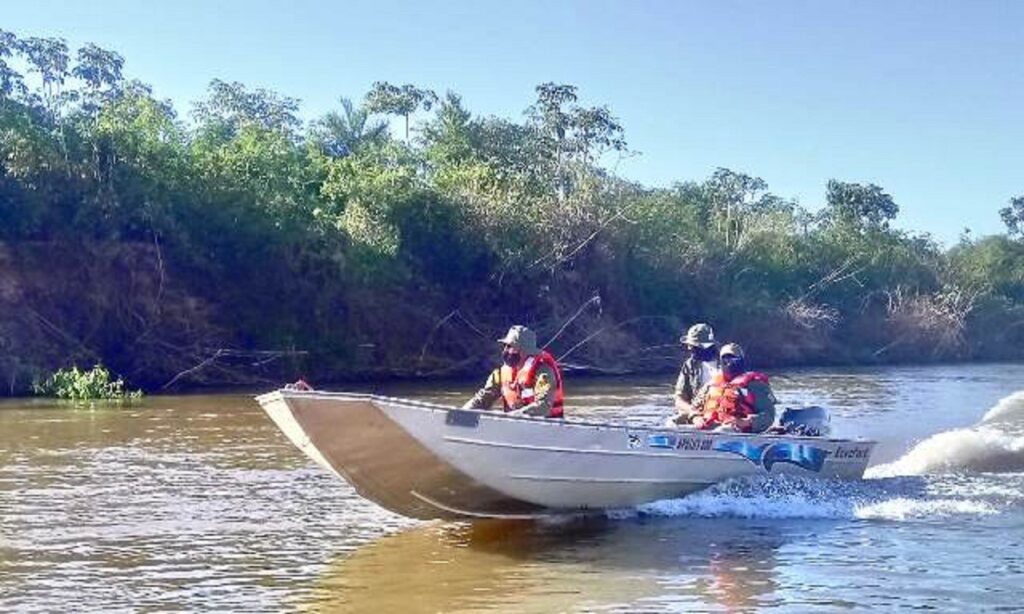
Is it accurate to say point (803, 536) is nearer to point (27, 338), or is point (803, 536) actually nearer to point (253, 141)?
point (27, 338)

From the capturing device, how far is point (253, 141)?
3394cm

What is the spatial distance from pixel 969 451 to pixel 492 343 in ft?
64.6

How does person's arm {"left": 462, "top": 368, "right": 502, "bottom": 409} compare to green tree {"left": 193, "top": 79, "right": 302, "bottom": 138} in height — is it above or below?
below

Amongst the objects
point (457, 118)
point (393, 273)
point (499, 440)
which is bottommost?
point (499, 440)

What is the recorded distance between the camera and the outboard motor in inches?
468

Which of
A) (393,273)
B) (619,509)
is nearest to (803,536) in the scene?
(619,509)

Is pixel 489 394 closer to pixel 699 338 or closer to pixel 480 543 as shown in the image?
pixel 480 543

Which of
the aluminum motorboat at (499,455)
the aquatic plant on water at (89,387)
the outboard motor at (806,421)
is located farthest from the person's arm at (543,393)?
the aquatic plant on water at (89,387)

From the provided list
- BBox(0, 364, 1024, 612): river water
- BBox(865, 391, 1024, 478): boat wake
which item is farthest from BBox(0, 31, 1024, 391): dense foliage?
BBox(865, 391, 1024, 478): boat wake

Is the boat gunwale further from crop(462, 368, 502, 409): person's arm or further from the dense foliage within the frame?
the dense foliage

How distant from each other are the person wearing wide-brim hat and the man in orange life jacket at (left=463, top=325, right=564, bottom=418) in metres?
1.61

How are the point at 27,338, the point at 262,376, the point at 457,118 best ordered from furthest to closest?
the point at 457,118 < the point at 262,376 < the point at 27,338

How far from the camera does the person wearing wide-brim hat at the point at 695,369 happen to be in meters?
11.7

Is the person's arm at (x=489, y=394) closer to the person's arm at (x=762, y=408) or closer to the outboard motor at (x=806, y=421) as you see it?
the person's arm at (x=762, y=408)
